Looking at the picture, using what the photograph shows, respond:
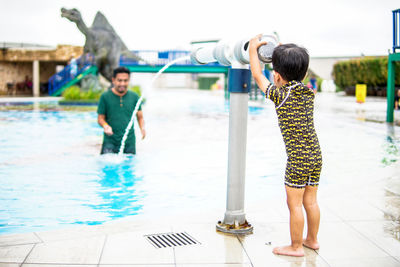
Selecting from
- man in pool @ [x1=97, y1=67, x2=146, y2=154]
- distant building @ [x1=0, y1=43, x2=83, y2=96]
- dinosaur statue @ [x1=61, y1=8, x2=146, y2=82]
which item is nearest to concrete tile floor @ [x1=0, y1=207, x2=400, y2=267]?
man in pool @ [x1=97, y1=67, x2=146, y2=154]

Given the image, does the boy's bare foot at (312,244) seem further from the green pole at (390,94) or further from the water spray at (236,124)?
the green pole at (390,94)

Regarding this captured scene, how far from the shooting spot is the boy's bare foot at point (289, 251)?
3180mm

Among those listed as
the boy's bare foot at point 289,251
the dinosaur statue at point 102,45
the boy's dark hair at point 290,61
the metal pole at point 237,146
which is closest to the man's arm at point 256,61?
the boy's dark hair at point 290,61

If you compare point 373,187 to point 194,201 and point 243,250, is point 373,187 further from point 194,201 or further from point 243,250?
point 243,250

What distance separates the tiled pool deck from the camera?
308 centimetres

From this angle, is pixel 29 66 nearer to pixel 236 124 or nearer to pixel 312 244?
A: pixel 236 124

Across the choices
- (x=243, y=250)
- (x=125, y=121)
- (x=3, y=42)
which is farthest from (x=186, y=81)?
(x=243, y=250)

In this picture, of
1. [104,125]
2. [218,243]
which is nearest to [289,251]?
[218,243]

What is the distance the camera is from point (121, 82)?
22.7 ft

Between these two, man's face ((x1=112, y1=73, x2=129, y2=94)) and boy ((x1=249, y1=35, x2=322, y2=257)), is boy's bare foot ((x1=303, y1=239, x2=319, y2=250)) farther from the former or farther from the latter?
man's face ((x1=112, y1=73, x2=129, y2=94))

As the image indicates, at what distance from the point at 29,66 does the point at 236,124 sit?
34.7 m

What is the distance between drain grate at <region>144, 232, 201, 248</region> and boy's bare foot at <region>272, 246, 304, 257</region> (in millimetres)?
605

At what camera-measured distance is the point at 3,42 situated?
37.2 meters

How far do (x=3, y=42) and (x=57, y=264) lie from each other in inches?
1504
